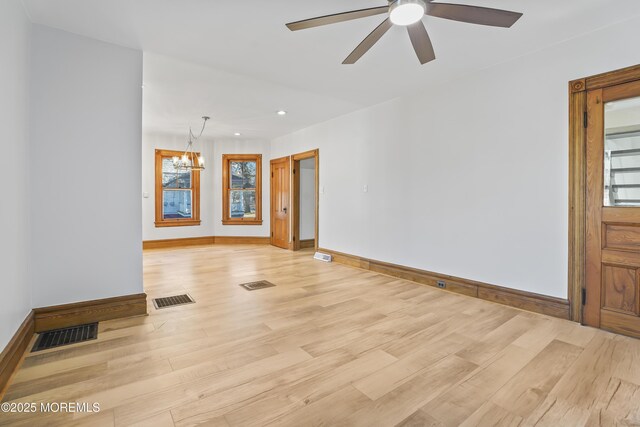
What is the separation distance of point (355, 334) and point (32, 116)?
3.28m

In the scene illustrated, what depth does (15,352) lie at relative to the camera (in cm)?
205

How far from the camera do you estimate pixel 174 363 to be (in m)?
2.12

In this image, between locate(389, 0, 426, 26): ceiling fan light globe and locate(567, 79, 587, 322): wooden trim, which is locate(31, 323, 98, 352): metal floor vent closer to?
locate(389, 0, 426, 26): ceiling fan light globe

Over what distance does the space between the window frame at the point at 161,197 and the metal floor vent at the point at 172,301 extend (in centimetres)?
425

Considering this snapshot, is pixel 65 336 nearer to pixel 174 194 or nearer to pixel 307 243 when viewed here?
pixel 307 243

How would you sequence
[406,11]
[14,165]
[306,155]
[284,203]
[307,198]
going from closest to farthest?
[406,11]
[14,165]
[306,155]
[284,203]
[307,198]

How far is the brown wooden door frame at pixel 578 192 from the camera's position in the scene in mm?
2791

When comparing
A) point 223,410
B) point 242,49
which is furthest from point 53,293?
point 242,49

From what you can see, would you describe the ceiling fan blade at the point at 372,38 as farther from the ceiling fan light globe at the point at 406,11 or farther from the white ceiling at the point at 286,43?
the white ceiling at the point at 286,43

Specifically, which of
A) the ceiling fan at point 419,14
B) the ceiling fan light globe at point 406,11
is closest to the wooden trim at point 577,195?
the ceiling fan at point 419,14

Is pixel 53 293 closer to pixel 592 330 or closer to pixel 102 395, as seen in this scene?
pixel 102 395

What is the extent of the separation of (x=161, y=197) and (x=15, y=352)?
565 centimetres

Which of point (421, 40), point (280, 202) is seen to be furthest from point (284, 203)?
point (421, 40)

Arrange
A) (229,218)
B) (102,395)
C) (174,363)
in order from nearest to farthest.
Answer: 1. (102,395)
2. (174,363)
3. (229,218)
